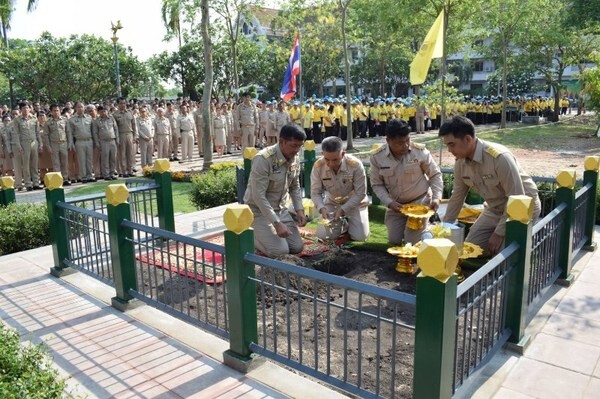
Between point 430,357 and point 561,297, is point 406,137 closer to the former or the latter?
point 561,297

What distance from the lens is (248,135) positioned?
698 inches

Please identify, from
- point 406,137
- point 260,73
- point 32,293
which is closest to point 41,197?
point 32,293

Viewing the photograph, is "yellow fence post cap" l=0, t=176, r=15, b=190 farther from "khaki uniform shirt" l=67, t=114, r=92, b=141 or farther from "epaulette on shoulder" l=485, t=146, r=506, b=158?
"khaki uniform shirt" l=67, t=114, r=92, b=141

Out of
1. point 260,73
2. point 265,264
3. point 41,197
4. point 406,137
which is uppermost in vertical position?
point 260,73

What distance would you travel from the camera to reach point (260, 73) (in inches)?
1339

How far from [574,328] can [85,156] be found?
11.8m

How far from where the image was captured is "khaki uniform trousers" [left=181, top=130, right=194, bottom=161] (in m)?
16.3

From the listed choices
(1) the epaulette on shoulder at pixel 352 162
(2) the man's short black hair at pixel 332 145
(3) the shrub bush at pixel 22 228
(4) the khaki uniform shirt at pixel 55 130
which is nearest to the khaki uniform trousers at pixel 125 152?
(4) the khaki uniform shirt at pixel 55 130

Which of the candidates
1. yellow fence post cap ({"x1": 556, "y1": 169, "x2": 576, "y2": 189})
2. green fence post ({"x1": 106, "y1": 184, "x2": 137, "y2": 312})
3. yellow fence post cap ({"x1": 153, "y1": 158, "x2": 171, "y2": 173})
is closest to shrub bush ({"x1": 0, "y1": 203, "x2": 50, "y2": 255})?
yellow fence post cap ({"x1": 153, "y1": 158, "x2": 171, "y2": 173})

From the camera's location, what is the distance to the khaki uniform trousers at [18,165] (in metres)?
11.9

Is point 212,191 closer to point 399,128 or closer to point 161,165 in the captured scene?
point 161,165

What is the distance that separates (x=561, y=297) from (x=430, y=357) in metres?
2.84

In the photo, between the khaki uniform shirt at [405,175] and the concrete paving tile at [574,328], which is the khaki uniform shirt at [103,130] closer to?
the khaki uniform shirt at [405,175]

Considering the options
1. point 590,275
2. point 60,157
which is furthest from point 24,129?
point 590,275
